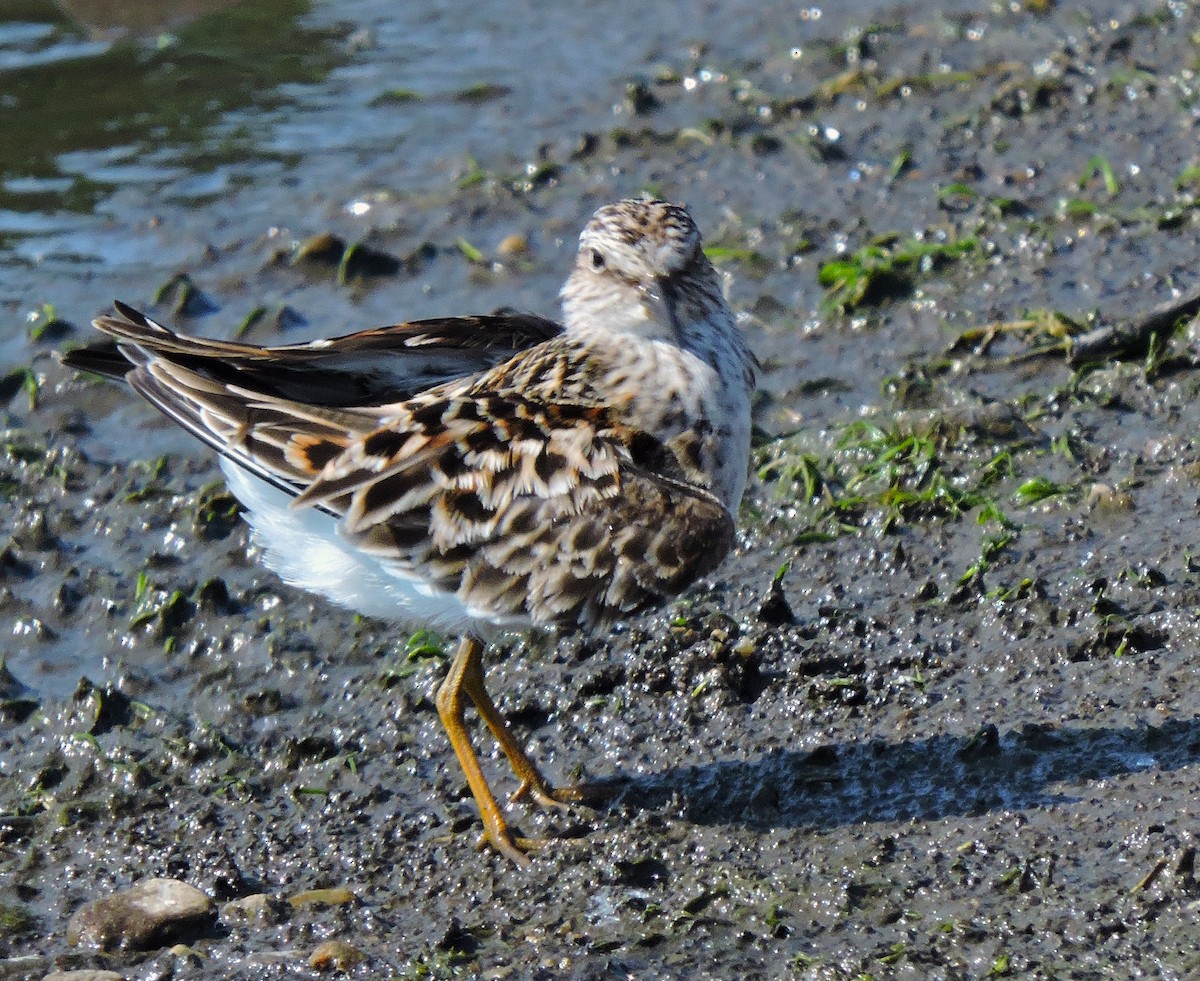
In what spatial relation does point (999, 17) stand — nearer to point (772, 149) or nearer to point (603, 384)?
point (772, 149)

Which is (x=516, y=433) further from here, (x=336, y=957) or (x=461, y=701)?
(x=336, y=957)

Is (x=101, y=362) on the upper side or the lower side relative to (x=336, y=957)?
upper

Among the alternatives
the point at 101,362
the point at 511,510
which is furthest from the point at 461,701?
the point at 101,362

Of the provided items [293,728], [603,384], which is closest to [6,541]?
[293,728]

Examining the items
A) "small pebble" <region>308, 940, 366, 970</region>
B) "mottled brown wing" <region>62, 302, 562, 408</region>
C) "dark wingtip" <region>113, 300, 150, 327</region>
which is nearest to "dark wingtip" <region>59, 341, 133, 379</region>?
"mottled brown wing" <region>62, 302, 562, 408</region>

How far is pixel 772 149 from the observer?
350 inches

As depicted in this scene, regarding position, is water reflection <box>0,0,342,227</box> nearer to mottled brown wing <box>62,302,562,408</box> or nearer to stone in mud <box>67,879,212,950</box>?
mottled brown wing <box>62,302,562,408</box>

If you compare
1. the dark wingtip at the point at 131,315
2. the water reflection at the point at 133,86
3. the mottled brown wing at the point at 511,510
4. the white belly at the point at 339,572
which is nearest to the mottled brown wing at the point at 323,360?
the dark wingtip at the point at 131,315

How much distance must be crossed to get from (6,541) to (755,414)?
10.7 feet

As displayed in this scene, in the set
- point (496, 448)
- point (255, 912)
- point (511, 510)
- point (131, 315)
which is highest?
point (131, 315)

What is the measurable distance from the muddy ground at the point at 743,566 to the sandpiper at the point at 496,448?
0.52 meters

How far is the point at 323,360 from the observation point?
5.31m

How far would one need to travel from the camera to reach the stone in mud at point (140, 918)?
4727mm

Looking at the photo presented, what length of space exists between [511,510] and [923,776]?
152 centimetres
